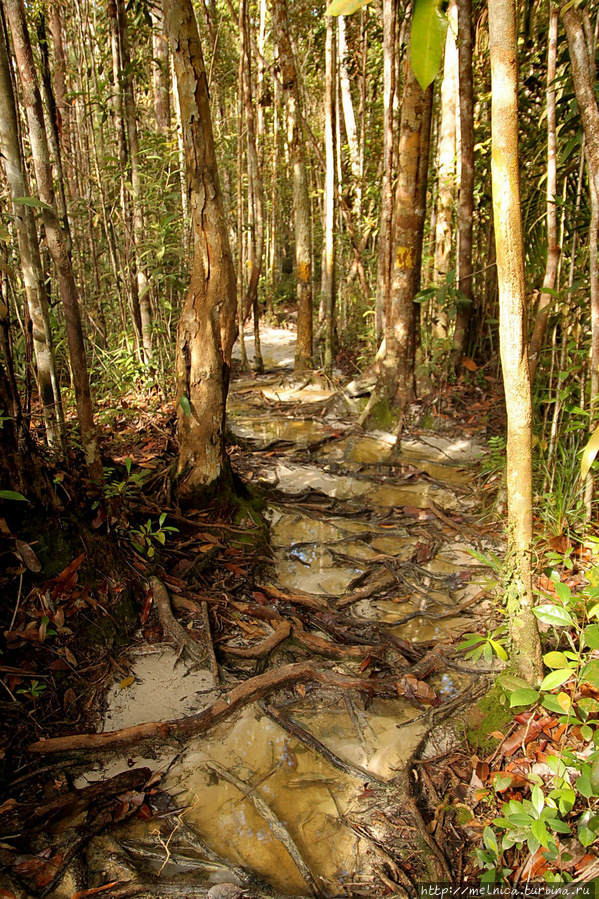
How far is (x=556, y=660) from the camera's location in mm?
1939

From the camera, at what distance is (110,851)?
1.82m

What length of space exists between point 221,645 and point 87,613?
0.65 m

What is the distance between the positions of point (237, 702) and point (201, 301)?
2247mm

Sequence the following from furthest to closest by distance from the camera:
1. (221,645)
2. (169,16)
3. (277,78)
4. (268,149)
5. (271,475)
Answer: (268,149), (277,78), (271,475), (169,16), (221,645)

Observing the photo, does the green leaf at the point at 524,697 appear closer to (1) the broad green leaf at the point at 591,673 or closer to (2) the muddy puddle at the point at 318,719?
(1) the broad green leaf at the point at 591,673

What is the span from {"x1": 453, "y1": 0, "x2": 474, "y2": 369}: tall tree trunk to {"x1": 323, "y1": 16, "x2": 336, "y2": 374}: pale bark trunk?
1.71 metres

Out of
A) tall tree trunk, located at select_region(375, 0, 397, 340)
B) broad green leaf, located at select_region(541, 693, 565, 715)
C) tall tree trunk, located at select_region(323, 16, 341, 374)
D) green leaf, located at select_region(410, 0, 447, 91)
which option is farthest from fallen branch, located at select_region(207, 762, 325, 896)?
tall tree trunk, located at select_region(323, 16, 341, 374)

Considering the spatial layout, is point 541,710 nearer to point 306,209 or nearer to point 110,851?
point 110,851

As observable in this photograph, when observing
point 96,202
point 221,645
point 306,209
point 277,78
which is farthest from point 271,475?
point 277,78

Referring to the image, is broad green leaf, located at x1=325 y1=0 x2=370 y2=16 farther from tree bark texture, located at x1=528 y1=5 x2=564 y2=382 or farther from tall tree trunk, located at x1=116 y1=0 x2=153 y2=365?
tall tree trunk, located at x1=116 y1=0 x2=153 y2=365

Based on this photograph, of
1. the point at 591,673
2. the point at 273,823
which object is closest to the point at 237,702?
the point at 273,823

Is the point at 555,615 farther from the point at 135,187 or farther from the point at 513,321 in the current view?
the point at 135,187

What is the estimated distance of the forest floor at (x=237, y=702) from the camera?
185 centimetres

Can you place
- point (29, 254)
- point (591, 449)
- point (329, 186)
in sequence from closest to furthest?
1. point (591, 449)
2. point (29, 254)
3. point (329, 186)
